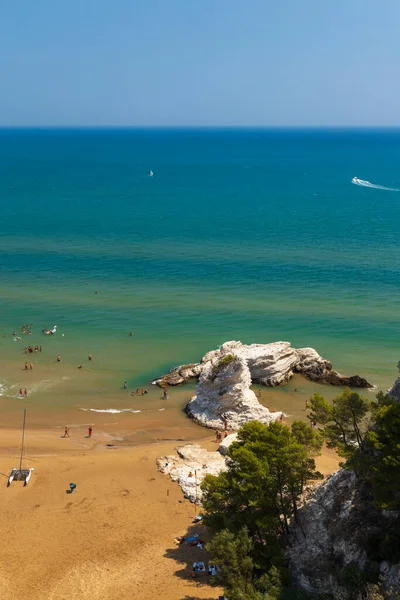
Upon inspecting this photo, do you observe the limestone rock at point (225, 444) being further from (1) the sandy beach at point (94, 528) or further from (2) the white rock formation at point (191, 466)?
(1) the sandy beach at point (94, 528)

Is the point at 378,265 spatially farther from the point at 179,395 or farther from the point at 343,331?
the point at 179,395

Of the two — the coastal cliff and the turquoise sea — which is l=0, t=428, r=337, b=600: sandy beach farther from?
the turquoise sea

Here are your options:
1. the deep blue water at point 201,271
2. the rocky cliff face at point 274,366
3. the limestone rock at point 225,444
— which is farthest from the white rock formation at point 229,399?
the deep blue water at point 201,271

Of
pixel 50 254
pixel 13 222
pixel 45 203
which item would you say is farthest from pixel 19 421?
pixel 45 203

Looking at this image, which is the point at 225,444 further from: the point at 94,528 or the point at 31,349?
the point at 31,349

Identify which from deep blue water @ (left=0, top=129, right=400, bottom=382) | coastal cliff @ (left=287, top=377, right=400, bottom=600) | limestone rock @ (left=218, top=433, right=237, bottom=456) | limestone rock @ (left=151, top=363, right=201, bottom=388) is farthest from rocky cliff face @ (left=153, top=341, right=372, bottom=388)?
coastal cliff @ (left=287, top=377, right=400, bottom=600)

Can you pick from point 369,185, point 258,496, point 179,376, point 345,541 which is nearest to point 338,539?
point 345,541
